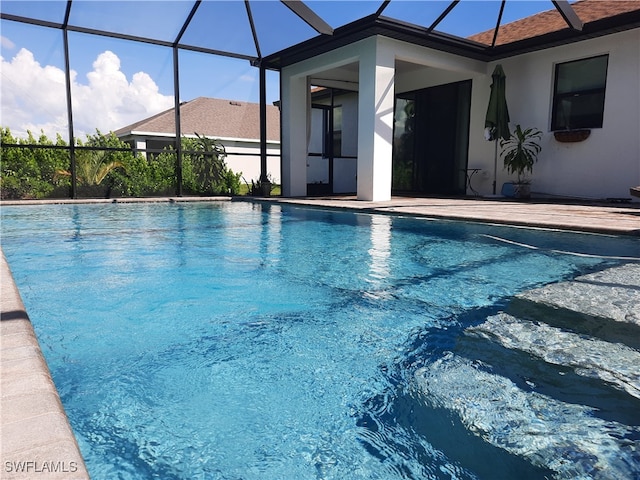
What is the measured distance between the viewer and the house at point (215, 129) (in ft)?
62.0

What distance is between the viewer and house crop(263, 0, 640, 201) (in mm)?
8391

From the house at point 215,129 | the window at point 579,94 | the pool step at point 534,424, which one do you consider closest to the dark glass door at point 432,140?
the window at point 579,94

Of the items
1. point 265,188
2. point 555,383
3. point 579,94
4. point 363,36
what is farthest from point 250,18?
point 555,383

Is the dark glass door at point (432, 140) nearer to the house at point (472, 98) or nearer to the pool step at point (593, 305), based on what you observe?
the house at point (472, 98)

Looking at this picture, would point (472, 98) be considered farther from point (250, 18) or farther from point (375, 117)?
point (250, 18)

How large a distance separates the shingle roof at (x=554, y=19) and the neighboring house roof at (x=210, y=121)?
37.0 feet

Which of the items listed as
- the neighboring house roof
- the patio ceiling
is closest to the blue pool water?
the patio ceiling

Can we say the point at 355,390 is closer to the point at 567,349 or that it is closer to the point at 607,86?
the point at 567,349

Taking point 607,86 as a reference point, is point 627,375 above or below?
below

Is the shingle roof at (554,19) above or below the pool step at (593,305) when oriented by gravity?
above

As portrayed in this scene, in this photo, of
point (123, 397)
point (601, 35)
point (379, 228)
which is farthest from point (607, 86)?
point (123, 397)

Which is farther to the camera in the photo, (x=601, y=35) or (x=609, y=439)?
(x=601, y=35)

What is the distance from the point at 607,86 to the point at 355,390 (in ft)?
31.1

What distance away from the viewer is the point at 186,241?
5641 mm
